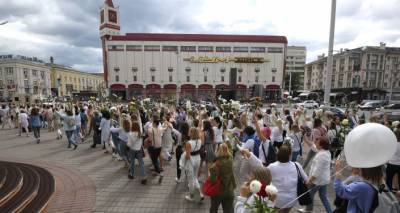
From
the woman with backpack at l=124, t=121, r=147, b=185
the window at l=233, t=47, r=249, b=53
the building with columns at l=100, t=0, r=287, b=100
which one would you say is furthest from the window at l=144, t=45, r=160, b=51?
the woman with backpack at l=124, t=121, r=147, b=185

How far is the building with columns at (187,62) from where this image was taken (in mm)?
52812

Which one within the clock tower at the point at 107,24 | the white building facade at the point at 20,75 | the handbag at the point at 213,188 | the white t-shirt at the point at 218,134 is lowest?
the handbag at the point at 213,188

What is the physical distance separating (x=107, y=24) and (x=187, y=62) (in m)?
23.2

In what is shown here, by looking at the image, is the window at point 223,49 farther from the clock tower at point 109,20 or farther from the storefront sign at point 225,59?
the clock tower at point 109,20

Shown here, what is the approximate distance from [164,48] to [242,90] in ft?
76.0

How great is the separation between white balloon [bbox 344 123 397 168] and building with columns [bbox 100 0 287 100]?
5093cm

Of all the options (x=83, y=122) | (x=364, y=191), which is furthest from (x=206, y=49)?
(x=364, y=191)

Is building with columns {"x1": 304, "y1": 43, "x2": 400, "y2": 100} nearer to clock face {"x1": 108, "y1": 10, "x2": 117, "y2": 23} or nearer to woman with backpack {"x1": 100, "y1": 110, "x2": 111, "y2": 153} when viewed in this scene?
woman with backpack {"x1": 100, "y1": 110, "x2": 111, "y2": 153}

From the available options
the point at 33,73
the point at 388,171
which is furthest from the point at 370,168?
the point at 33,73

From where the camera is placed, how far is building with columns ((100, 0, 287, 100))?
52812mm

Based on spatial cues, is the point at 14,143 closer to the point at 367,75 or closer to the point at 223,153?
the point at 223,153

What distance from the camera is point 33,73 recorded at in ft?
215

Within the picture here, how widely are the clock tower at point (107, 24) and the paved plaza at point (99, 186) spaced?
4878 cm

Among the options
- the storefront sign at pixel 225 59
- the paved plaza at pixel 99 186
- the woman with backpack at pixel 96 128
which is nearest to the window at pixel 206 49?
the storefront sign at pixel 225 59
